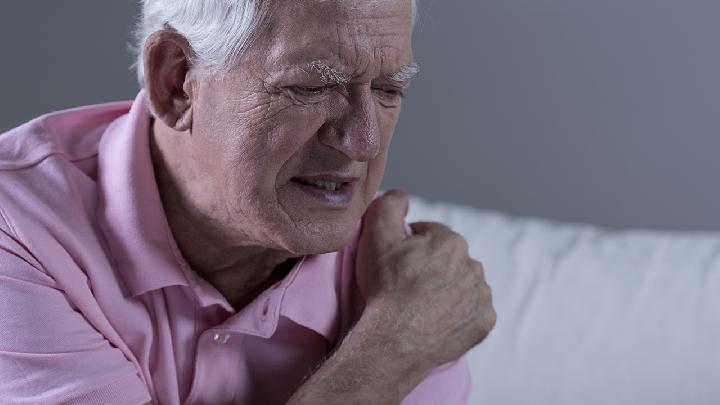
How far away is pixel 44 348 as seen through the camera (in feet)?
3.99

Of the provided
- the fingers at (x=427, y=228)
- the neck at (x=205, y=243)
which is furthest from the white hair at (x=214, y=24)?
the fingers at (x=427, y=228)

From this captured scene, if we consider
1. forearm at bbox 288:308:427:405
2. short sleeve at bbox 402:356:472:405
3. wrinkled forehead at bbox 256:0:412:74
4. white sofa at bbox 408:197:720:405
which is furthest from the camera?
A: white sofa at bbox 408:197:720:405

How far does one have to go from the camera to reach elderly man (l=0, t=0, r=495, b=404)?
1.22 metres

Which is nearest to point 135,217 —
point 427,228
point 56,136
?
point 56,136

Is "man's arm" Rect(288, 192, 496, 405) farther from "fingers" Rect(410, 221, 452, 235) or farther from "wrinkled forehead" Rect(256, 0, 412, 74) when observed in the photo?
"wrinkled forehead" Rect(256, 0, 412, 74)

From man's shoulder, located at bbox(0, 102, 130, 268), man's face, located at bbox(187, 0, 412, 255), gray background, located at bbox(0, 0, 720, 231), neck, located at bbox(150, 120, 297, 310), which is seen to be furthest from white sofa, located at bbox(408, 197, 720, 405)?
man's shoulder, located at bbox(0, 102, 130, 268)

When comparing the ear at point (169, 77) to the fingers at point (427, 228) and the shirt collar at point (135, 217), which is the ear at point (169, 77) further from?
the fingers at point (427, 228)

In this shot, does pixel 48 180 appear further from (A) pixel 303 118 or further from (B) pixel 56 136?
(A) pixel 303 118

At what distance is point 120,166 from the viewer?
136cm

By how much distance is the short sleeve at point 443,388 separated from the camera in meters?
1.46

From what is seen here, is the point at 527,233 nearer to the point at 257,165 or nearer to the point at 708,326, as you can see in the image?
the point at 708,326

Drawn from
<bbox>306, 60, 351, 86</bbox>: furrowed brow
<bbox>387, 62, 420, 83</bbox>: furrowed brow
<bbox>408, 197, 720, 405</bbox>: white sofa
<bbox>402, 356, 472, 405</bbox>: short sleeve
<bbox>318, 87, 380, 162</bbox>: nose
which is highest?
<bbox>306, 60, 351, 86</bbox>: furrowed brow

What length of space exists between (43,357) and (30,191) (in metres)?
0.20

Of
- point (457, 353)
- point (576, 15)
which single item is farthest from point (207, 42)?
point (576, 15)
